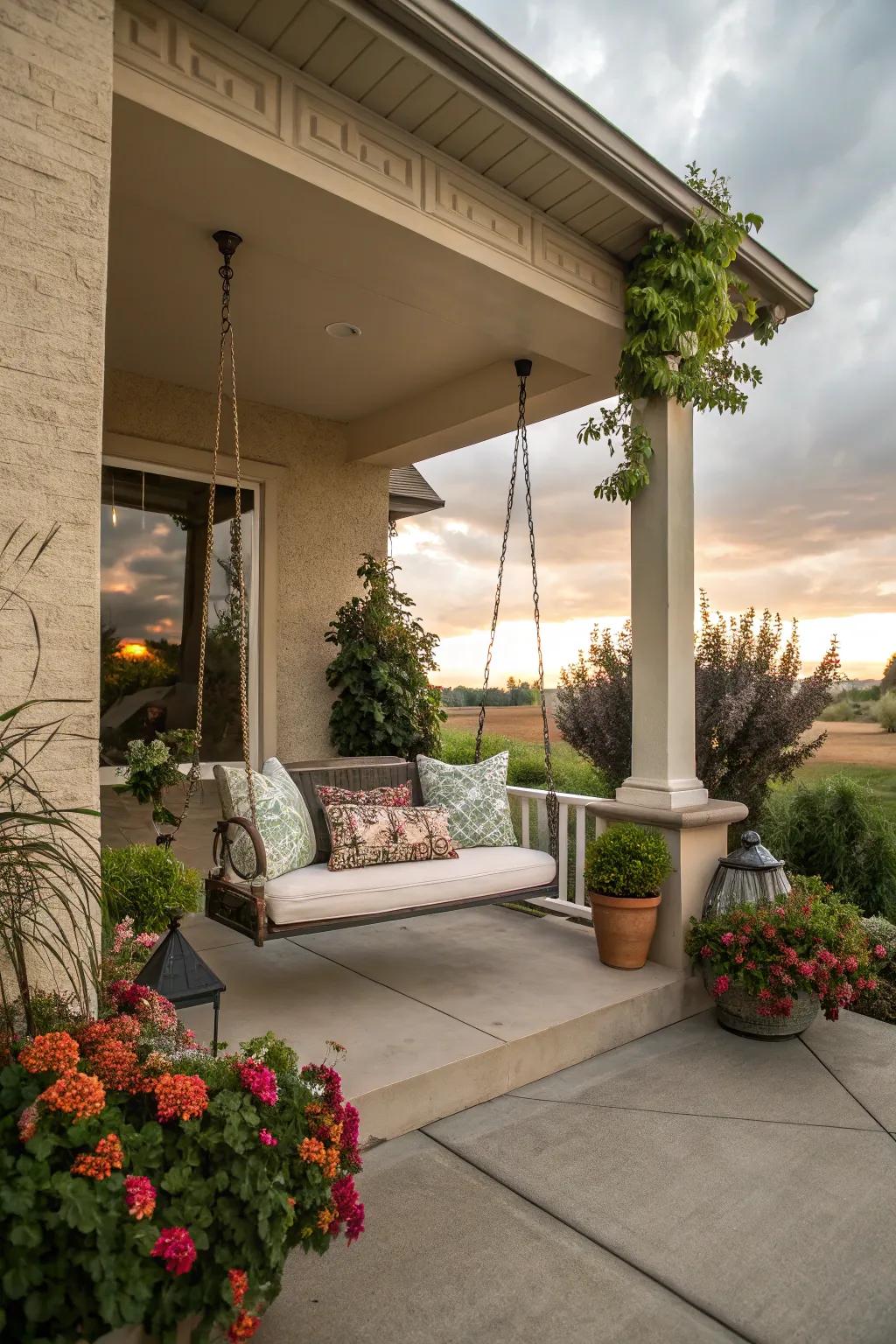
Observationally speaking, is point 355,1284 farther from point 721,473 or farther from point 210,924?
point 721,473

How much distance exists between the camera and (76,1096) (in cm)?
136

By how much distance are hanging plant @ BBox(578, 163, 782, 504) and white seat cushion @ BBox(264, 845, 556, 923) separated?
167cm

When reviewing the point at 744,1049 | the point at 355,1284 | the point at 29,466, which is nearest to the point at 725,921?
the point at 744,1049

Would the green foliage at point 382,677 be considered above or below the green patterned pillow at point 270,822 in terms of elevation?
above

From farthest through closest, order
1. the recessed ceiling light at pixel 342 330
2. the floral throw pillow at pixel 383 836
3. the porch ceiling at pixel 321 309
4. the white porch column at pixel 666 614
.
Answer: the recessed ceiling light at pixel 342 330 → the white porch column at pixel 666 614 → the floral throw pillow at pixel 383 836 → the porch ceiling at pixel 321 309

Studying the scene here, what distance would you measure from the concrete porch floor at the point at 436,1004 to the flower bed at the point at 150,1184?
2.80 feet

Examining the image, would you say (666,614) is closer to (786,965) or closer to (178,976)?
(786,965)

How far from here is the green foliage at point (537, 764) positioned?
770 centimetres

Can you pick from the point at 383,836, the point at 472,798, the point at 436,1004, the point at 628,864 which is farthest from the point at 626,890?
the point at 383,836

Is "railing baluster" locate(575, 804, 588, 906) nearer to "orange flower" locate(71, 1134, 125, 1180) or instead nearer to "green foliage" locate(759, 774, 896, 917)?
"green foliage" locate(759, 774, 896, 917)

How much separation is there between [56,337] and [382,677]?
331 cm

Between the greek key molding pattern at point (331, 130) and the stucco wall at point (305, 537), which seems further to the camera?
the stucco wall at point (305, 537)

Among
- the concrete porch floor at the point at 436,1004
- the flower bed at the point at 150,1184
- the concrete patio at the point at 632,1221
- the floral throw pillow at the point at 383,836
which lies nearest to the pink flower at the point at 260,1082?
the flower bed at the point at 150,1184

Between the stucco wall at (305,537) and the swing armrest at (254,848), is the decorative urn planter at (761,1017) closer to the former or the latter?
the swing armrest at (254,848)
